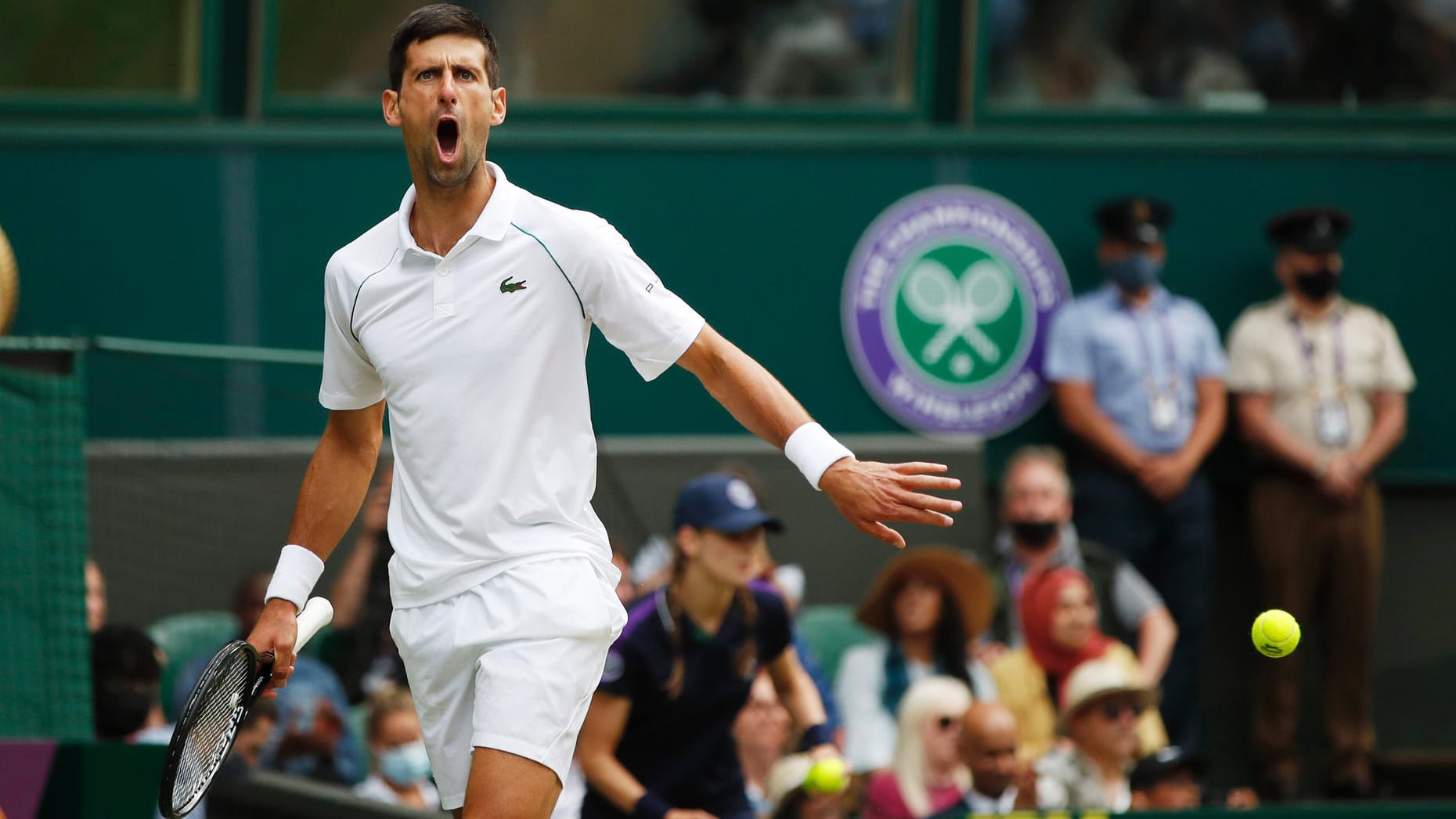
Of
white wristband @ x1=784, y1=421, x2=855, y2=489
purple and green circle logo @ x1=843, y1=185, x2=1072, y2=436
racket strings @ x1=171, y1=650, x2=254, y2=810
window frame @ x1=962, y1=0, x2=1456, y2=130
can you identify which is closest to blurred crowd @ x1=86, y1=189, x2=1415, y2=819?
purple and green circle logo @ x1=843, y1=185, x2=1072, y2=436

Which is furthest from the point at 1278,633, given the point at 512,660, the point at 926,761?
the point at 926,761

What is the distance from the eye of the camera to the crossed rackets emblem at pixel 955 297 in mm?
9695

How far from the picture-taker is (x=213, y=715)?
403 cm

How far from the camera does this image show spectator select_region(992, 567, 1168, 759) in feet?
25.1

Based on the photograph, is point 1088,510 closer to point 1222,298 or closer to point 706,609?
point 1222,298

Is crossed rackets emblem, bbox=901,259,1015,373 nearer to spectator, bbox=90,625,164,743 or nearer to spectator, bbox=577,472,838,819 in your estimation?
spectator, bbox=577,472,838,819

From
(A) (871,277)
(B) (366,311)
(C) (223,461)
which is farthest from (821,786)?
(A) (871,277)

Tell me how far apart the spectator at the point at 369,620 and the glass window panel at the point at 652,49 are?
9.69 ft

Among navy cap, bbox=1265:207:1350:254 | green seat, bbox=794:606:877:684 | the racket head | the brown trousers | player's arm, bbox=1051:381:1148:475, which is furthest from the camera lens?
navy cap, bbox=1265:207:1350:254

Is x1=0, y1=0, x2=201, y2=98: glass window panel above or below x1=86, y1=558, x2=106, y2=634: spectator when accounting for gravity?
above

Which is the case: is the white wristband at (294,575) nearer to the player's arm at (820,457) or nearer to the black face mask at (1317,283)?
the player's arm at (820,457)

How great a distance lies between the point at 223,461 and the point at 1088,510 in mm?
3879

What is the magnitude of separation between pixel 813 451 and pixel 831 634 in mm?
4731

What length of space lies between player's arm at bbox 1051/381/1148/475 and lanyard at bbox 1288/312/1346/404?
2.89ft
